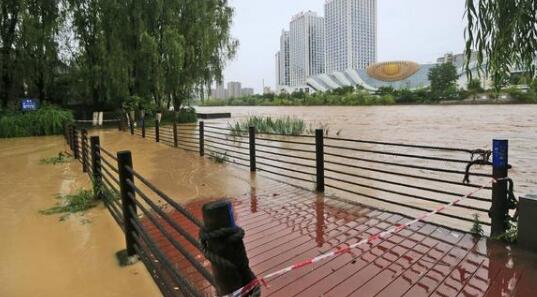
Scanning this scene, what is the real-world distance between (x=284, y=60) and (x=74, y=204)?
124m

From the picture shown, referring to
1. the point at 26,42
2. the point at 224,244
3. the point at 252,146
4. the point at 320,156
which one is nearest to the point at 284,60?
the point at 26,42

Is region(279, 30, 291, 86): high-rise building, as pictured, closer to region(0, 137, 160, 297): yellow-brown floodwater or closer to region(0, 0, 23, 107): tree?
region(0, 0, 23, 107): tree

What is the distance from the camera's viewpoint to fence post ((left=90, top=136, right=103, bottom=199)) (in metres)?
4.79

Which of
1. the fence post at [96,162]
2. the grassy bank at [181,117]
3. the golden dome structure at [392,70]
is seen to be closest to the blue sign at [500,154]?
the fence post at [96,162]

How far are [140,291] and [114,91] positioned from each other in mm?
18645

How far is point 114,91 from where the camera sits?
19578 millimetres

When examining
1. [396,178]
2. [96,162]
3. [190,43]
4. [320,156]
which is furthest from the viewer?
[190,43]

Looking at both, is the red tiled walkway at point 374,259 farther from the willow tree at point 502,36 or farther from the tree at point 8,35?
the tree at point 8,35

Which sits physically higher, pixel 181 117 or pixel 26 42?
pixel 26 42

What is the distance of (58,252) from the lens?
11.6ft

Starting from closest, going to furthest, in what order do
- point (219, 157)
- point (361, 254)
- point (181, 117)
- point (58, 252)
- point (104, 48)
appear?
point (361, 254) → point (58, 252) → point (219, 157) → point (104, 48) → point (181, 117)

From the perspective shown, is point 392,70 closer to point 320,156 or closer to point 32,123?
point 32,123

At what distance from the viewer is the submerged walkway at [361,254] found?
260 centimetres

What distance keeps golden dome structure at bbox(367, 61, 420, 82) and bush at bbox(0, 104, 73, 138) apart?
78.6 metres
